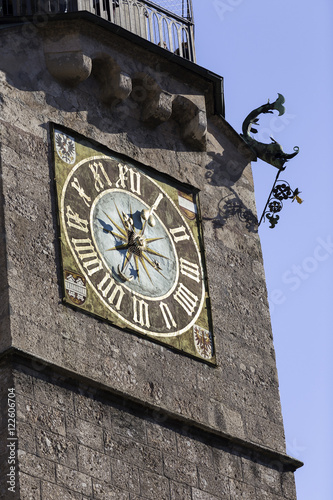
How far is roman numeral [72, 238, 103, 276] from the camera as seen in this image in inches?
638

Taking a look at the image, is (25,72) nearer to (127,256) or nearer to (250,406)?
(127,256)

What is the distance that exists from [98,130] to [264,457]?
3.43 metres

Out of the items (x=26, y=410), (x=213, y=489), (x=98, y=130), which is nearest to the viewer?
(x=26, y=410)

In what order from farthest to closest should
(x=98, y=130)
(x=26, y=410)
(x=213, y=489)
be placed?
(x=98, y=130), (x=213, y=489), (x=26, y=410)

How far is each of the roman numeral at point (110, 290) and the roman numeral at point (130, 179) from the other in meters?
1.12

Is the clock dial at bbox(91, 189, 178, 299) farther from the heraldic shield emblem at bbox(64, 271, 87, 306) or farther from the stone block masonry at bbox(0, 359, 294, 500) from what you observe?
the stone block masonry at bbox(0, 359, 294, 500)

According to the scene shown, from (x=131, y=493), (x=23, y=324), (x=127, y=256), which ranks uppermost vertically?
(x=127, y=256)

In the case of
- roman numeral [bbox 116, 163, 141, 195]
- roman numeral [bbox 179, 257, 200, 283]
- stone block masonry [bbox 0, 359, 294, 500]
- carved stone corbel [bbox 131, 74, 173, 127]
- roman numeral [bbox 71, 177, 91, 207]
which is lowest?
stone block masonry [bbox 0, 359, 294, 500]

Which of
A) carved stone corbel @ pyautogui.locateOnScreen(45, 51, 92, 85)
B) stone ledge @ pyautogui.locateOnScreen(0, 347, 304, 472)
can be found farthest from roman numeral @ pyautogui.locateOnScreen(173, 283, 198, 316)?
carved stone corbel @ pyautogui.locateOnScreen(45, 51, 92, 85)

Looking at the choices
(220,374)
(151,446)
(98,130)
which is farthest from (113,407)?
(98,130)

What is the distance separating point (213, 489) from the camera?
52.6ft

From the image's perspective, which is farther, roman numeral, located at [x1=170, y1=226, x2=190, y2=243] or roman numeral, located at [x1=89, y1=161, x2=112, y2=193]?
roman numeral, located at [x1=170, y1=226, x2=190, y2=243]

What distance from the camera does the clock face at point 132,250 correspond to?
53.2 ft

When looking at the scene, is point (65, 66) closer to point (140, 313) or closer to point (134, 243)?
point (134, 243)
